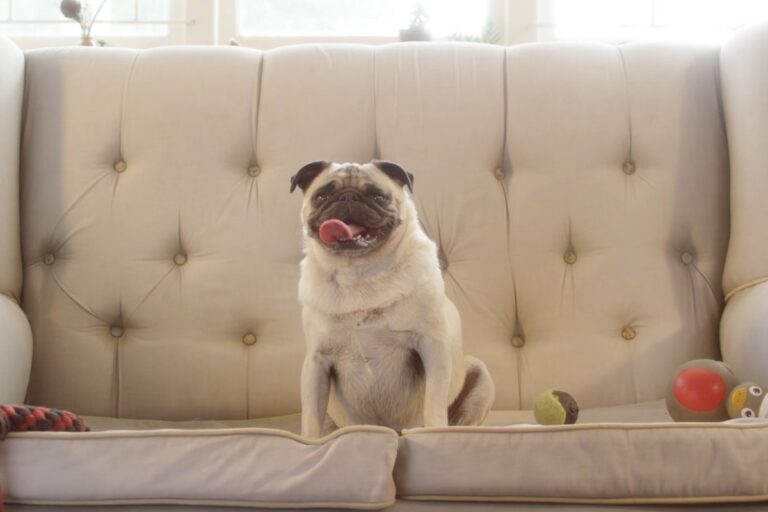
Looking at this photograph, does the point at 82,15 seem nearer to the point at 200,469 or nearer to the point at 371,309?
the point at 371,309

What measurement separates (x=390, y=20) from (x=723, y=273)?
126 centimetres

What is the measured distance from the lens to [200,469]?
3.37ft

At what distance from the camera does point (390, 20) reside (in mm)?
2541

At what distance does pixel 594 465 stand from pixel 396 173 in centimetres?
72

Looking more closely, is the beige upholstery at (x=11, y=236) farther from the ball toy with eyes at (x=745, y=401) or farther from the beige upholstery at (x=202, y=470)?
the ball toy with eyes at (x=745, y=401)

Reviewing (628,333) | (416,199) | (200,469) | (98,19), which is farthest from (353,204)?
(98,19)

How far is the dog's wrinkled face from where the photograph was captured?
1.47 meters

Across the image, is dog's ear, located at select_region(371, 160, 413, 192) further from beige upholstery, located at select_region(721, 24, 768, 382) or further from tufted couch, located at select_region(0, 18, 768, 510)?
beige upholstery, located at select_region(721, 24, 768, 382)

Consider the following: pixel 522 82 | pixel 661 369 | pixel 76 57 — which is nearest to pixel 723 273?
pixel 661 369

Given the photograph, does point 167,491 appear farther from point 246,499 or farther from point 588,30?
point 588,30

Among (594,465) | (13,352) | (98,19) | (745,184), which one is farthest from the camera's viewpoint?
(98,19)

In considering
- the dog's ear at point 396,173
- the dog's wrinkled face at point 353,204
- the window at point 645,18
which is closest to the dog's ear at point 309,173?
the dog's wrinkled face at point 353,204

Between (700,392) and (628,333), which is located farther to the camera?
(628,333)

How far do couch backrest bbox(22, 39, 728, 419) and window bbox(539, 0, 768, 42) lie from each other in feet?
1.96
